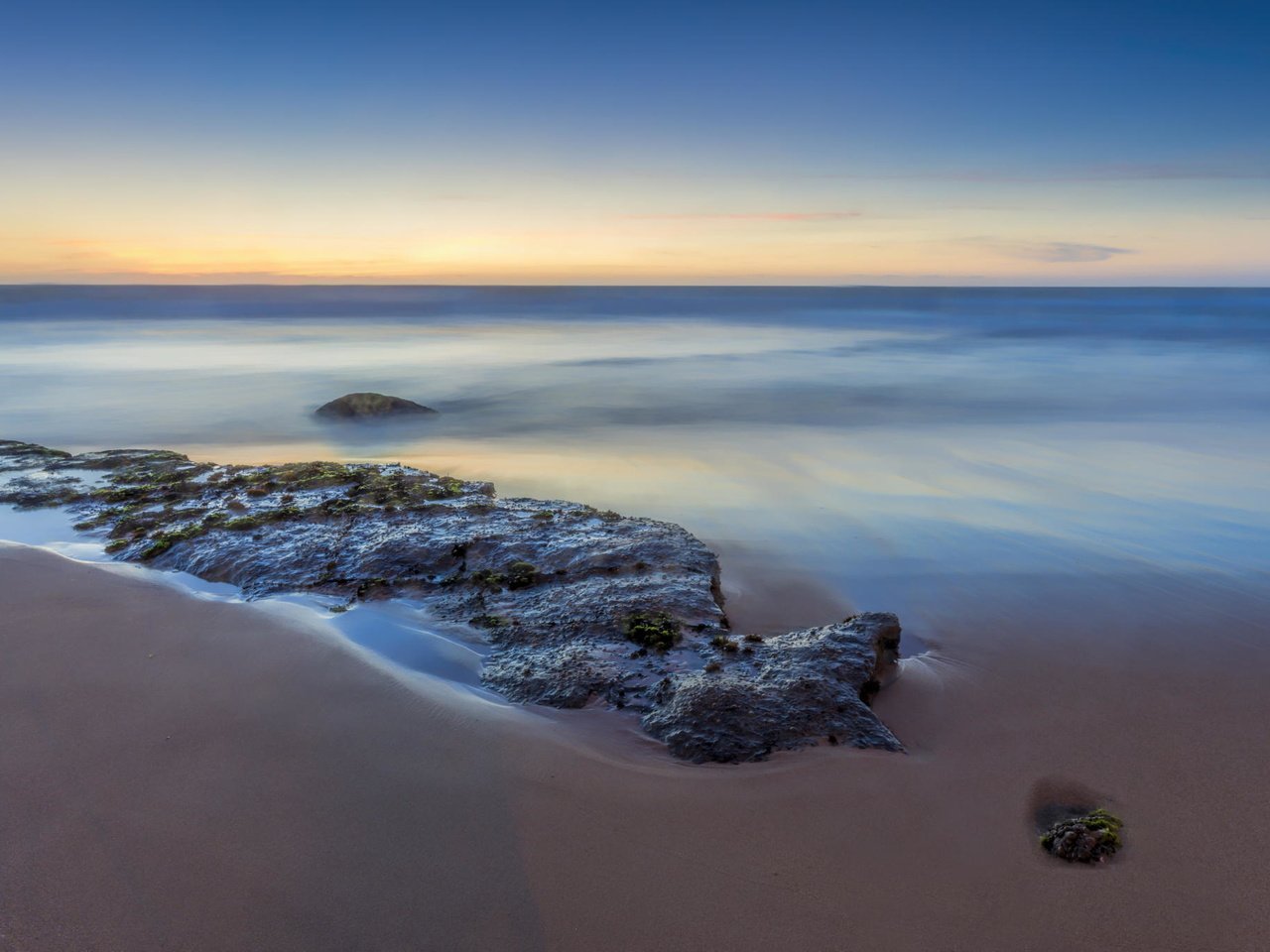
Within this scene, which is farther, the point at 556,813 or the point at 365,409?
Result: the point at 365,409

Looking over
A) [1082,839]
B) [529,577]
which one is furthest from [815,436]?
[1082,839]

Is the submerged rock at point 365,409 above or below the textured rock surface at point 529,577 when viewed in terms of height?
below

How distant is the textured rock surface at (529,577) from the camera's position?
11.5 feet

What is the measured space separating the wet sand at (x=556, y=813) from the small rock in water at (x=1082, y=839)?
0.06 m

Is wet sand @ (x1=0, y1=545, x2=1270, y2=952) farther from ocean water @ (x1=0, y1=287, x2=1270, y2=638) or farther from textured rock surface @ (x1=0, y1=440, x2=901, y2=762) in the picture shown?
ocean water @ (x1=0, y1=287, x2=1270, y2=638)

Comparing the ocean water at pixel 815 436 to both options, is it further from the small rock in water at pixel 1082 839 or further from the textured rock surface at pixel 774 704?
the small rock in water at pixel 1082 839

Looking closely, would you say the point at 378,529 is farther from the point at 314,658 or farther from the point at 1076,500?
the point at 1076,500

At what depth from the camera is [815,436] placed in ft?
40.2

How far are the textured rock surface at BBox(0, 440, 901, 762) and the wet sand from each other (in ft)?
0.73

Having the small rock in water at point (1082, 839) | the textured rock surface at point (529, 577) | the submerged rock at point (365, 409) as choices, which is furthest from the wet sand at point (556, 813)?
the submerged rock at point (365, 409)

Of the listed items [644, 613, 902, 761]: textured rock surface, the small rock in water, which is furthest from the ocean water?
the small rock in water

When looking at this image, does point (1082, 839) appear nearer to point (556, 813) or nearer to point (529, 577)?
point (556, 813)

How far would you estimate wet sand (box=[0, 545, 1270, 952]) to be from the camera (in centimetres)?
246

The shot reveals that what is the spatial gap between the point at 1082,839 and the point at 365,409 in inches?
468
